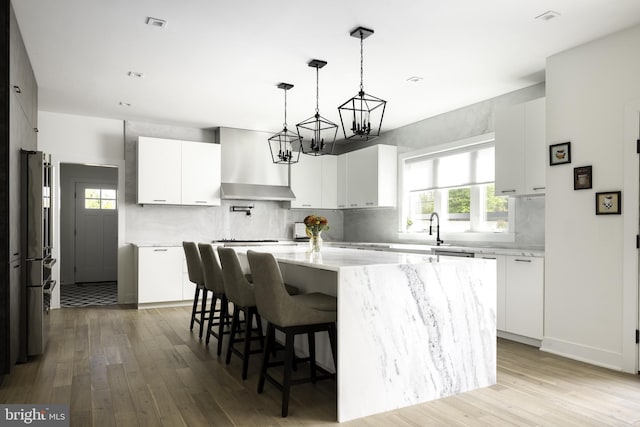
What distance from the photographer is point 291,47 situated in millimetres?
3768

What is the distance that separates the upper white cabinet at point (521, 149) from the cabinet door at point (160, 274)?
4.08 metres

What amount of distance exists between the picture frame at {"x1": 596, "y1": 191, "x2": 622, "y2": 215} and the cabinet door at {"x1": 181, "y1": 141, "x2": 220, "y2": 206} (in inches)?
186

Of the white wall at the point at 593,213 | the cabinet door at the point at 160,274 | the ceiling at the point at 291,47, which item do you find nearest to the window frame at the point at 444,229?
the ceiling at the point at 291,47

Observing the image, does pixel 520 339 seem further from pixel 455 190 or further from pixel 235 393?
pixel 235 393

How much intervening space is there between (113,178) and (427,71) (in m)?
6.69

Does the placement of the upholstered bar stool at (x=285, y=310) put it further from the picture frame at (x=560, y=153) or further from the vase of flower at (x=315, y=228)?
the picture frame at (x=560, y=153)

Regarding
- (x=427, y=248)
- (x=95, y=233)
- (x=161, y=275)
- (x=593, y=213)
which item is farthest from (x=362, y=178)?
(x=95, y=233)

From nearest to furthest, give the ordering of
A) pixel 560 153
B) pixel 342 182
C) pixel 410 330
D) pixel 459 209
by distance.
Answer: pixel 410 330 < pixel 560 153 < pixel 459 209 < pixel 342 182

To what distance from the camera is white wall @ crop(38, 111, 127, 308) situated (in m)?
6.01

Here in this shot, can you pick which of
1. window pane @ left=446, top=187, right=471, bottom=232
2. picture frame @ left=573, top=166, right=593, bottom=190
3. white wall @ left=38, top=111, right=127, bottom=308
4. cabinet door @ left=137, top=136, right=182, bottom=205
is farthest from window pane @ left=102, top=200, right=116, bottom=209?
picture frame @ left=573, top=166, right=593, bottom=190

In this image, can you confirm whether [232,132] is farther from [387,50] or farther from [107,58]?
[387,50]

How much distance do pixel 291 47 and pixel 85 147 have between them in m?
3.83

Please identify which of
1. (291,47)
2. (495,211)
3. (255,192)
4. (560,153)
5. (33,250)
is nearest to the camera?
(33,250)

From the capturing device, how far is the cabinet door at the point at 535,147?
13.7 ft
